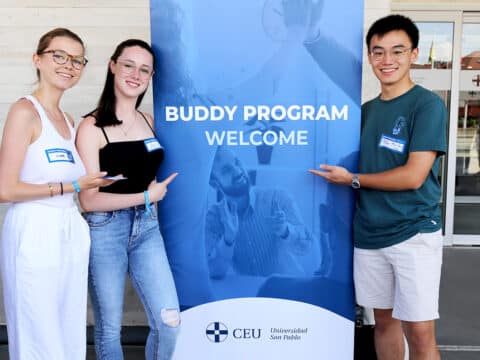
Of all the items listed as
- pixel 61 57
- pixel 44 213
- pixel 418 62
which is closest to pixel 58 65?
pixel 61 57

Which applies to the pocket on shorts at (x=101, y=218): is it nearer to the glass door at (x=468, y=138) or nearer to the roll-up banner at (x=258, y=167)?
the roll-up banner at (x=258, y=167)

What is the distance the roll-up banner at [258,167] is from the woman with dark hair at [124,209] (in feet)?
0.52

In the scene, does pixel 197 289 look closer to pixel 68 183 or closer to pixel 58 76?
pixel 68 183

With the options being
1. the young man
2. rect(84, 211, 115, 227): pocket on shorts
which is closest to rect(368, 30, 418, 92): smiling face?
the young man

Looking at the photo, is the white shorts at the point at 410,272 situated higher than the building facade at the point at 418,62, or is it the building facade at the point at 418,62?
the building facade at the point at 418,62

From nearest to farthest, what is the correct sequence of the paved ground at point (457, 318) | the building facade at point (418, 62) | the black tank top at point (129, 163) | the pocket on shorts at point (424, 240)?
1. the black tank top at point (129, 163)
2. the pocket on shorts at point (424, 240)
3. the paved ground at point (457, 318)
4. the building facade at point (418, 62)

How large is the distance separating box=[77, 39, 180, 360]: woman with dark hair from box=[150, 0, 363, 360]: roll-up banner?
0.52ft

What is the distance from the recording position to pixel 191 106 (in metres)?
2.10

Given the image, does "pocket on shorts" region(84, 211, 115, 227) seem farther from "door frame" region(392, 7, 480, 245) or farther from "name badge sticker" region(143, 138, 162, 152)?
"door frame" region(392, 7, 480, 245)

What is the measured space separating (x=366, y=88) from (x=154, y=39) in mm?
1710

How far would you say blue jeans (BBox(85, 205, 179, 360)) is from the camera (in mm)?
1909

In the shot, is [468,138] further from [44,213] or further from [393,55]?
[44,213]

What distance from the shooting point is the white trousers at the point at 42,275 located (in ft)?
5.72

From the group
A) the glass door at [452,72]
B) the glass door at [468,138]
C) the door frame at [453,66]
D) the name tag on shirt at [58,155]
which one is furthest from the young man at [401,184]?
the glass door at [468,138]
